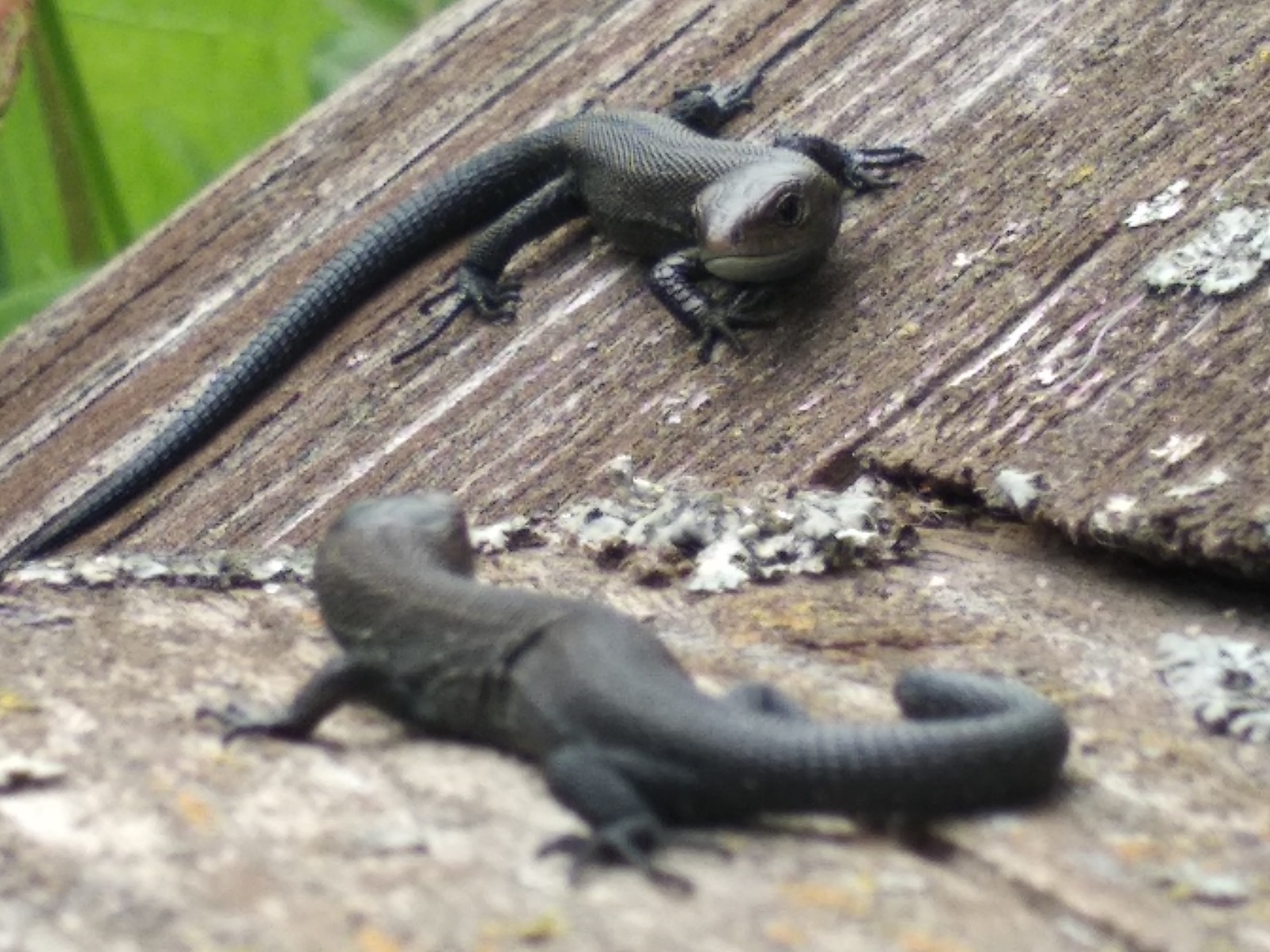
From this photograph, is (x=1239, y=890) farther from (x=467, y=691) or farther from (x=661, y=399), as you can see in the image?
(x=661, y=399)

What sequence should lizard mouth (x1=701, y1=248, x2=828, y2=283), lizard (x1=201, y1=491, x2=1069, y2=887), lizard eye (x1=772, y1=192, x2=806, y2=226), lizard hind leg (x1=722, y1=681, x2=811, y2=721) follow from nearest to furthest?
lizard (x1=201, y1=491, x2=1069, y2=887) → lizard hind leg (x1=722, y1=681, x2=811, y2=721) → lizard mouth (x1=701, y1=248, x2=828, y2=283) → lizard eye (x1=772, y1=192, x2=806, y2=226)

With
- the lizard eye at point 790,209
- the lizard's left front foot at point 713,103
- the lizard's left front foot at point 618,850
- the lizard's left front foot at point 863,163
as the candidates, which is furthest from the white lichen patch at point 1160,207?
the lizard's left front foot at point 618,850

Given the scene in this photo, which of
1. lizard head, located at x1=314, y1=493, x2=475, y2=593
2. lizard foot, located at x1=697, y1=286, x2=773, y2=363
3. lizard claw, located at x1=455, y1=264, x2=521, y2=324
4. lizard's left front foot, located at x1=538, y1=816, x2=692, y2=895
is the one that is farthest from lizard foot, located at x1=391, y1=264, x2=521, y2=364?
lizard's left front foot, located at x1=538, y1=816, x2=692, y2=895

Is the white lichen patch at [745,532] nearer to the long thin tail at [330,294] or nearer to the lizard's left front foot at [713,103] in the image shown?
the long thin tail at [330,294]

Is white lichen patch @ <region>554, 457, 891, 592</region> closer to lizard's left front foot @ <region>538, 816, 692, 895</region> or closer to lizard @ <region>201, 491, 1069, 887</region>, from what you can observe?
lizard @ <region>201, 491, 1069, 887</region>

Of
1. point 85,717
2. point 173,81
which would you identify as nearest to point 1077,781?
point 85,717
